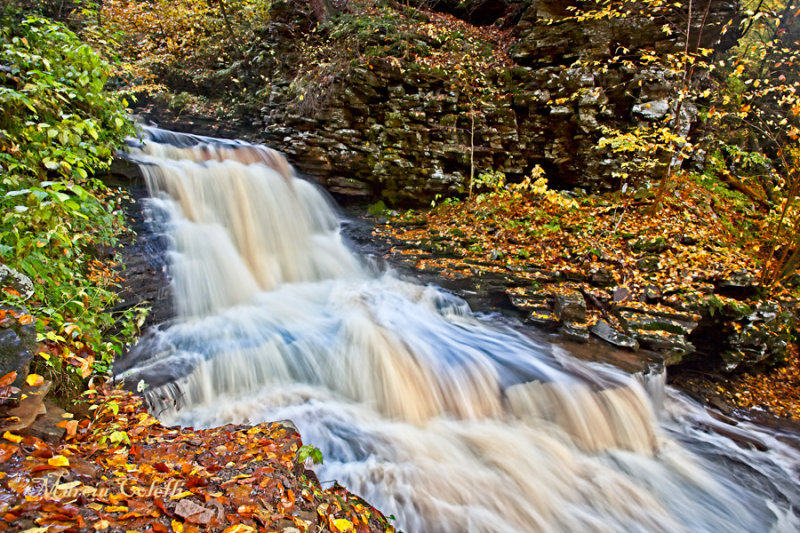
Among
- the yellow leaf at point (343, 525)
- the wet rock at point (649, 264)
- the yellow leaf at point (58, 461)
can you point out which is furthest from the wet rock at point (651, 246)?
the yellow leaf at point (58, 461)

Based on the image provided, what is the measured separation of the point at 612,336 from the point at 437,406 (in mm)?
3211

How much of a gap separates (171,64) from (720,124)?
54.1ft

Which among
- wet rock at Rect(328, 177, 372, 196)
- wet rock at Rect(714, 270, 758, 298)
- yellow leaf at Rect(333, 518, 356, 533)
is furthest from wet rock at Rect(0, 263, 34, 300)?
wet rock at Rect(714, 270, 758, 298)

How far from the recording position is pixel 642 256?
22.6 ft

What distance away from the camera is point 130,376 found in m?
3.85

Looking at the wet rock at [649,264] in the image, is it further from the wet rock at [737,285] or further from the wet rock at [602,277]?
the wet rock at [737,285]

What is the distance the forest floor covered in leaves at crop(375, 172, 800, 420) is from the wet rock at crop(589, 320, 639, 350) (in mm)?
156

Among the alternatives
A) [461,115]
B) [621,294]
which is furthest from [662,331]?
[461,115]

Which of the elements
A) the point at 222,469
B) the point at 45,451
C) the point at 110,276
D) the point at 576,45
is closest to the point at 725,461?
the point at 222,469

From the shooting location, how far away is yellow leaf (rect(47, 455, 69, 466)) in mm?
1849

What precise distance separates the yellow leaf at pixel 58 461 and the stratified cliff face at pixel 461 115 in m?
8.11

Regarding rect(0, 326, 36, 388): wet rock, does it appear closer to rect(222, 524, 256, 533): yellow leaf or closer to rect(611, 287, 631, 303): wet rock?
rect(222, 524, 256, 533): yellow leaf

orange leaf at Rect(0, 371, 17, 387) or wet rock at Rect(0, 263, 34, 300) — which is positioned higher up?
wet rock at Rect(0, 263, 34, 300)

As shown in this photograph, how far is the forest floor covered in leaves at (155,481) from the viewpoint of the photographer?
5.35 ft
